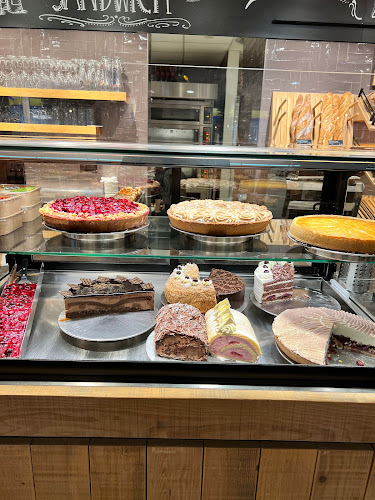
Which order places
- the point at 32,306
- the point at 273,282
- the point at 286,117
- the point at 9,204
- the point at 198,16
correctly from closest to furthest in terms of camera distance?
the point at 9,204, the point at 32,306, the point at 273,282, the point at 198,16, the point at 286,117

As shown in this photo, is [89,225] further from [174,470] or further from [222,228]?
[174,470]

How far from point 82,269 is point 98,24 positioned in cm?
231

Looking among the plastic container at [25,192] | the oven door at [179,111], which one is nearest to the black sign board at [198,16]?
the oven door at [179,111]

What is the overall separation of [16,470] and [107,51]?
16.2 ft

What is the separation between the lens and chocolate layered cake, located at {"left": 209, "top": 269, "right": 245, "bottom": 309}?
2236 millimetres

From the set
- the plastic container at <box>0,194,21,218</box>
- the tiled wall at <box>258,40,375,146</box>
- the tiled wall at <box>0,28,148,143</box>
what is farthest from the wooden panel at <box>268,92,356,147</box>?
the tiled wall at <box>0,28,148,143</box>

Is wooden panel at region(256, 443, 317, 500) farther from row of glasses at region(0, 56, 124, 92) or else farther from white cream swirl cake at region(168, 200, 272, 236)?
row of glasses at region(0, 56, 124, 92)

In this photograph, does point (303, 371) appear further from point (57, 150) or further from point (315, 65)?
point (315, 65)

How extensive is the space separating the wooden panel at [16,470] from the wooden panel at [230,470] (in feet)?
2.65

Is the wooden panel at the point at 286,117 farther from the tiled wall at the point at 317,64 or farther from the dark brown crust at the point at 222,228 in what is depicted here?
the dark brown crust at the point at 222,228

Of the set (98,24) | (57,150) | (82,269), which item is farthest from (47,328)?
(98,24)

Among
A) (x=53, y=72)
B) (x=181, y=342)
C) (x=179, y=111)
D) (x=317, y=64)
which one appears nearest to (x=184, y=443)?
(x=181, y=342)

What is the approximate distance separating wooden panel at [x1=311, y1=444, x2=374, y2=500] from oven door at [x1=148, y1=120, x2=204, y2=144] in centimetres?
425

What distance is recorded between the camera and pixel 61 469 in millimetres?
1617
